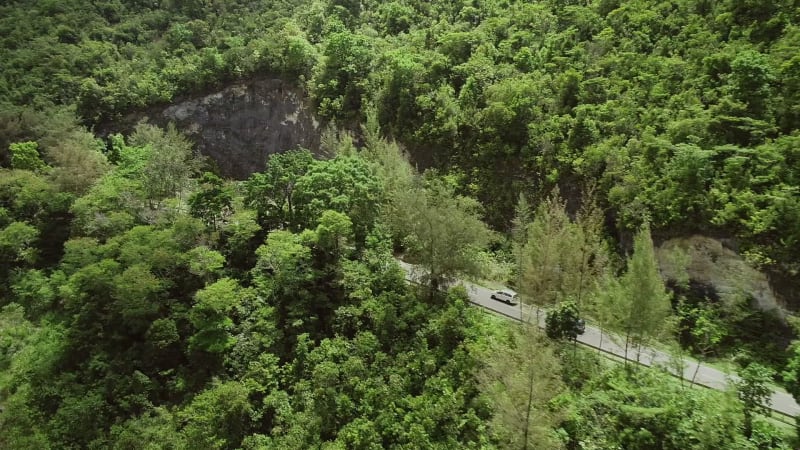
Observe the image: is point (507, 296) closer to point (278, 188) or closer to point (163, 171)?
point (278, 188)

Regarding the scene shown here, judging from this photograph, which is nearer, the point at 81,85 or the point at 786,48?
the point at 786,48

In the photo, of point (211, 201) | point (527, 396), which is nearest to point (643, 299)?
point (527, 396)

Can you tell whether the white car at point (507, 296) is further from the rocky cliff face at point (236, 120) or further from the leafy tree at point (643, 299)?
the rocky cliff face at point (236, 120)

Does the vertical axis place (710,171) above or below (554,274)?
above

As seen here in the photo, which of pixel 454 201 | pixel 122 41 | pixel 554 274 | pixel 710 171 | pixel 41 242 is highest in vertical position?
pixel 122 41

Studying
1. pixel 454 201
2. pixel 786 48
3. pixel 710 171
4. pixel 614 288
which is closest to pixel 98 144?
pixel 454 201

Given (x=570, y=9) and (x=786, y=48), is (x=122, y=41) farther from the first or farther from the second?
(x=786, y=48)
